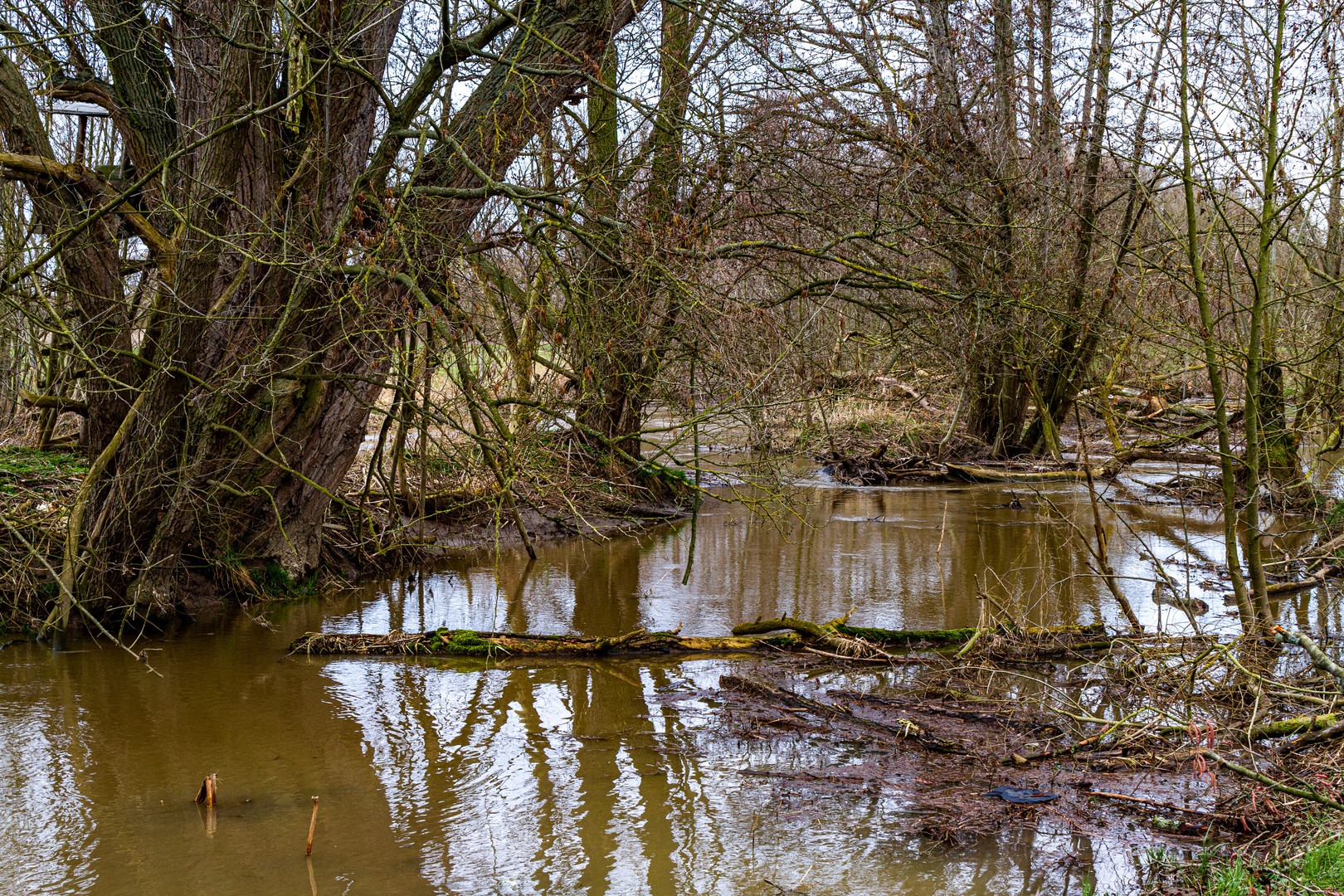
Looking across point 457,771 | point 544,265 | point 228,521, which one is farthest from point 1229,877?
point 228,521

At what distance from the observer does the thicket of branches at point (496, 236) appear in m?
6.58

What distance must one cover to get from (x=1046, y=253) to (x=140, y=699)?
8.22m

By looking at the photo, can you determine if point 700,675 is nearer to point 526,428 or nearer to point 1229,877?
point 526,428

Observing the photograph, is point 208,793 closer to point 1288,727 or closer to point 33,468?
point 1288,727

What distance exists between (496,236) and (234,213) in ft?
6.55

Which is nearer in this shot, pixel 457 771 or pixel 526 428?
pixel 457 771

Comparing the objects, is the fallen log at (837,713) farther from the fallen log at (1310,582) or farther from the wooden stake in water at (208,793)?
the fallen log at (1310,582)

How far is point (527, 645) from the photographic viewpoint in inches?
284

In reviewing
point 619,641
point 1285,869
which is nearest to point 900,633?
point 619,641

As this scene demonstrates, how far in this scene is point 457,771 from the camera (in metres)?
5.30

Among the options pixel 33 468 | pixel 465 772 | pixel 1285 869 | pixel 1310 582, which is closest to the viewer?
pixel 1285 869

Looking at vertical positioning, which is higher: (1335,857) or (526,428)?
(526,428)

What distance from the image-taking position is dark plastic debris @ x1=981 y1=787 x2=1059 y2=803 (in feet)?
15.3

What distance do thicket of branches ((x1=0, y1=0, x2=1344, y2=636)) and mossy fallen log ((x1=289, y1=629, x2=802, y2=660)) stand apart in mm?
1071
